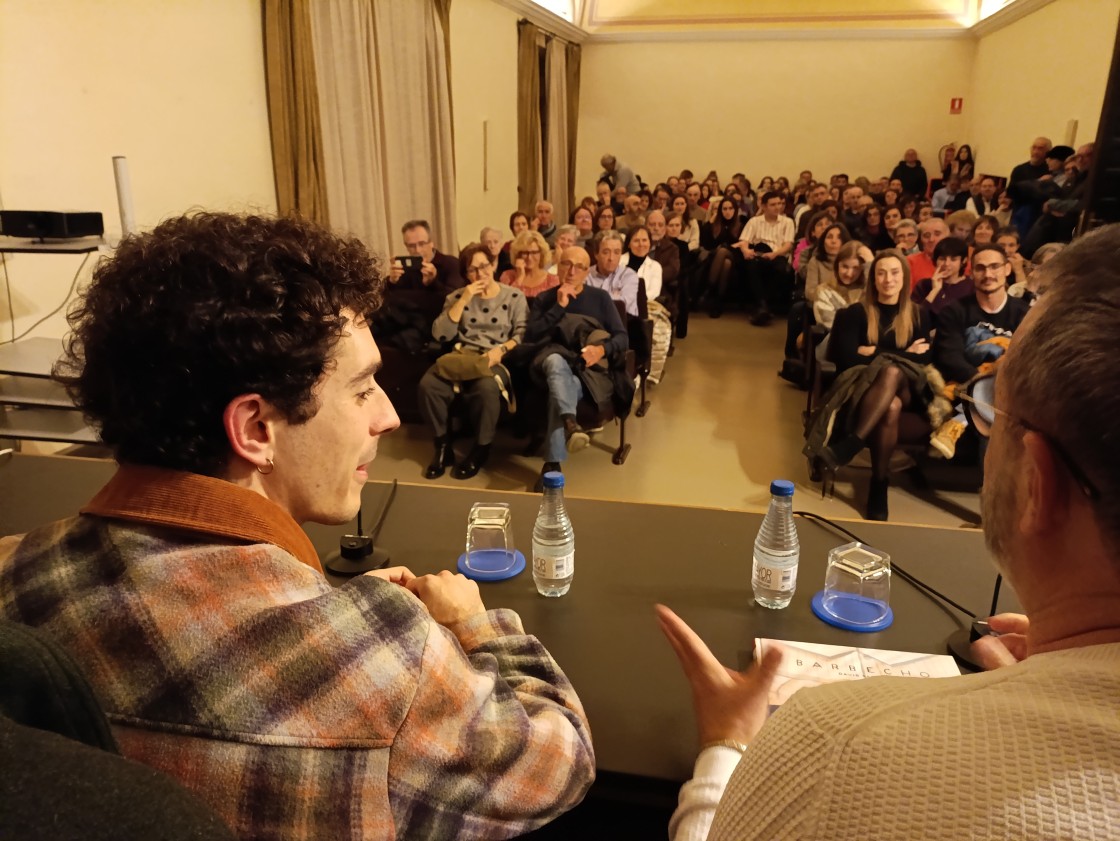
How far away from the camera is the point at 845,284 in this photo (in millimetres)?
4328

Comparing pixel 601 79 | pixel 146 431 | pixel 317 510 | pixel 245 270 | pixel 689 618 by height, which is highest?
pixel 601 79

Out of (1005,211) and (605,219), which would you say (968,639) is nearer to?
(605,219)

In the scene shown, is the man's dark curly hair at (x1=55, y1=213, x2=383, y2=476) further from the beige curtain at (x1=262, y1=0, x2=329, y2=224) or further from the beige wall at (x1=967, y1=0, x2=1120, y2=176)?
the beige wall at (x1=967, y1=0, x2=1120, y2=176)

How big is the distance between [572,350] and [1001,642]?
2.83 meters

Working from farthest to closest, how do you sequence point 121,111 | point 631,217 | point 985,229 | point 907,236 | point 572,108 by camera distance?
point 572,108, point 631,217, point 907,236, point 985,229, point 121,111

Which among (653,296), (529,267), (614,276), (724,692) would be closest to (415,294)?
(529,267)

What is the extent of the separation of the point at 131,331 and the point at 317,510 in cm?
28

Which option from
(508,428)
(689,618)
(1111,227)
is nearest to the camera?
(1111,227)

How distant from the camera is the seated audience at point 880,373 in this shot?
133 inches

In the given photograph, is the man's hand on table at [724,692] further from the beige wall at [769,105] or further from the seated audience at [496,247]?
the beige wall at [769,105]

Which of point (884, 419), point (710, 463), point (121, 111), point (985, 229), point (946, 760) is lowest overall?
point (710, 463)

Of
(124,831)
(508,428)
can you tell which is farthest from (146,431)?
(508,428)

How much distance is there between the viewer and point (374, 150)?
17.5 feet

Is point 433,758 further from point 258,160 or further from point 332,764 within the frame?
point 258,160
